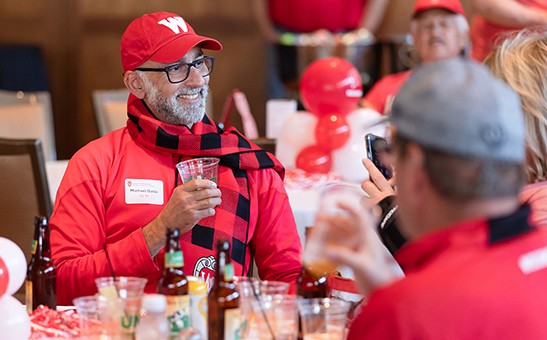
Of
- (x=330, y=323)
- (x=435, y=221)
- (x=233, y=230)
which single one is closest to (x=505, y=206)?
(x=435, y=221)

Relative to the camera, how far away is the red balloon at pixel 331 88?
339cm

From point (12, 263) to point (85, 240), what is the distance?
0.55 meters

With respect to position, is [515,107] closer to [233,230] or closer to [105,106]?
[233,230]

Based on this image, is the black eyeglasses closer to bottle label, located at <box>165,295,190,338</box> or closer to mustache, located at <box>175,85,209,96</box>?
mustache, located at <box>175,85,209,96</box>

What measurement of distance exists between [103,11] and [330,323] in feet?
18.5

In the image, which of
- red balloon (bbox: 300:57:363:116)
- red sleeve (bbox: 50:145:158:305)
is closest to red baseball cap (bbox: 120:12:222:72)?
red sleeve (bbox: 50:145:158:305)

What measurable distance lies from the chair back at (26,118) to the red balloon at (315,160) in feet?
6.70

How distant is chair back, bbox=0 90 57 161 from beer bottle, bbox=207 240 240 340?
342cm

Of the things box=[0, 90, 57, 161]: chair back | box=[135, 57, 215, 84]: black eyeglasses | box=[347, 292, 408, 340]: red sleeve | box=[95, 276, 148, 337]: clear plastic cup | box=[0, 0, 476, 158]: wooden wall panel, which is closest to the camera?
box=[347, 292, 408, 340]: red sleeve

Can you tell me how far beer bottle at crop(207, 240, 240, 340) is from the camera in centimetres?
115

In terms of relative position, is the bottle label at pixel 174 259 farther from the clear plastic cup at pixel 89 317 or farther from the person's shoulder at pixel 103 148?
the person's shoulder at pixel 103 148

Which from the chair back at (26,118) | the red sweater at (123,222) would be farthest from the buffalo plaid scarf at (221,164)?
the chair back at (26,118)

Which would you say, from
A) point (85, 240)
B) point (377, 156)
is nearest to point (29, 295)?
point (85, 240)

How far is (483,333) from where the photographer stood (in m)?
0.80
